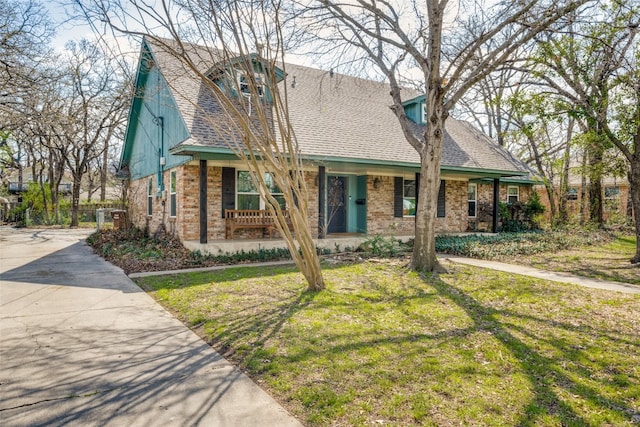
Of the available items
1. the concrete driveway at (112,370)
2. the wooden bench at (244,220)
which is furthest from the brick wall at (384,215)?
the concrete driveway at (112,370)

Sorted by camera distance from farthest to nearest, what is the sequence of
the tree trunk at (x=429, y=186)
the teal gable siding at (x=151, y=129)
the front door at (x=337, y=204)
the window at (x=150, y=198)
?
1. the window at (x=150, y=198)
2. the front door at (x=337, y=204)
3. the teal gable siding at (x=151, y=129)
4. the tree trunk at (x=429, y=186)

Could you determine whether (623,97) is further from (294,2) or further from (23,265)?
(23,265)

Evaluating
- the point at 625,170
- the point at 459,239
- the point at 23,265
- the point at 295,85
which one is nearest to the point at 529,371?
the point at 459,239

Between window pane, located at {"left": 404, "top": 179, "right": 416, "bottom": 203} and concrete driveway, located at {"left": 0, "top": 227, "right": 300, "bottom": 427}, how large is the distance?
1045 cm

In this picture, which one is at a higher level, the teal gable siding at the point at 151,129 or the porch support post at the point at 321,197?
the teal gable siding at the point at 151,129

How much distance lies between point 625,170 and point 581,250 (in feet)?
8.99

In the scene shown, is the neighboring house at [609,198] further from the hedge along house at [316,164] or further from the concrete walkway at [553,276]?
the concrete walkway at [553,276]

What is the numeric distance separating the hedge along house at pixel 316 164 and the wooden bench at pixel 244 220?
170 millimetres

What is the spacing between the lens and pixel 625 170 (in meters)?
11.9

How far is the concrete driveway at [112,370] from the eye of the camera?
9.27ft

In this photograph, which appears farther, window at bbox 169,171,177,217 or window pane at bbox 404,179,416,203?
window pane at bbox 404,179,416,203

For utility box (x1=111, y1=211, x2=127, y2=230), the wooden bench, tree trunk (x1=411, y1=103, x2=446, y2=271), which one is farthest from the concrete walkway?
utility box (x1=111, y1=211, x2=127, y2=230)

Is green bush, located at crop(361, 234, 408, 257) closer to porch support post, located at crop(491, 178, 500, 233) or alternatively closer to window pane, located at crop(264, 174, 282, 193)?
window pane, located at crop(264, 174, 282, 193)

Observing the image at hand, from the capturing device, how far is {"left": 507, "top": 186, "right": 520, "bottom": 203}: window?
63.9 ft
